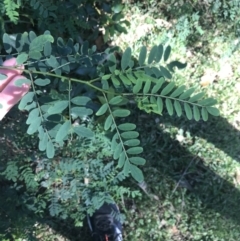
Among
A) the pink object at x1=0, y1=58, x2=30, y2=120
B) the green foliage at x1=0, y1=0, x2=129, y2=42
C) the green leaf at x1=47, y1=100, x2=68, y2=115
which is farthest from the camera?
the green foliage at x1=0, y1=0, x2=129, y2=42

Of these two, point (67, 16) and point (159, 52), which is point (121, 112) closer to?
point (159, 52)

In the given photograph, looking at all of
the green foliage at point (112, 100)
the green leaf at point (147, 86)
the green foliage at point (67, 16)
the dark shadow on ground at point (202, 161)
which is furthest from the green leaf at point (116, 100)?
the dark shadow on ground at point (202, 161)

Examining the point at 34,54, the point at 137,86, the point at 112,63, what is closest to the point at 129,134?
the point at 137,86

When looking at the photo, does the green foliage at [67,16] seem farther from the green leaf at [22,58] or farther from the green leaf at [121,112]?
the green leaf at [121,112]

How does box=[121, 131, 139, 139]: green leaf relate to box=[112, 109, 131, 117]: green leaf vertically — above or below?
below

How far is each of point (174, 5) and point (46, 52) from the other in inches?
66.8

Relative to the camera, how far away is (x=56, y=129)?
4.69 feet

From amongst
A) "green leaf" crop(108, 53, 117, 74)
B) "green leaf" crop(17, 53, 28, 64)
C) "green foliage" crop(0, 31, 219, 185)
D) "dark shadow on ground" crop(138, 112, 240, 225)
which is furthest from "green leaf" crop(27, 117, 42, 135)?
"dark shadow on ground" crop(138, 112, 240, 225)

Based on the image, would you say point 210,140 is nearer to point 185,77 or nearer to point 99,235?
point 185,77

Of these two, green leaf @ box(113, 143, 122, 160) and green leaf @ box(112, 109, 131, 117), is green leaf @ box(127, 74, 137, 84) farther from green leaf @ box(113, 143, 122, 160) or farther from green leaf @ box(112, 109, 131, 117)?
green leaf @ box(113, 143, 122, 160)

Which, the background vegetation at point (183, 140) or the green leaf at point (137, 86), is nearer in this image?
the green leaf at point (137, 86)

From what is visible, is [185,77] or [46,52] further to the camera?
[185,77]

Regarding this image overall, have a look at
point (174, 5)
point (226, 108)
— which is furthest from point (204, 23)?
point (226, 108)

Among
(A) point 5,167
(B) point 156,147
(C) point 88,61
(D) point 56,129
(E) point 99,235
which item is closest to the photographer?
(D) point 56,129
